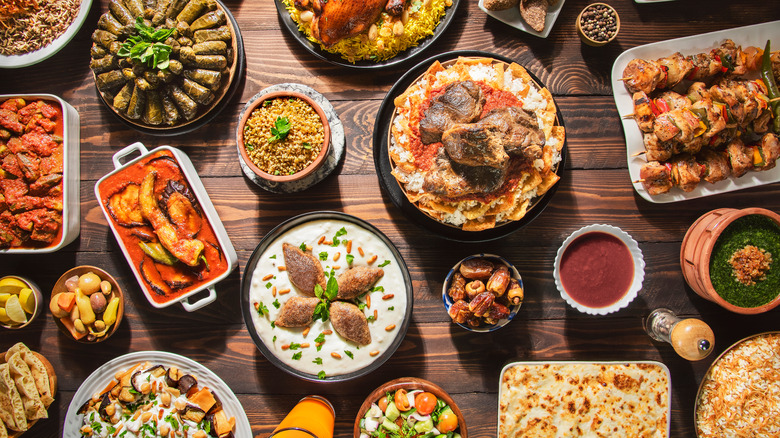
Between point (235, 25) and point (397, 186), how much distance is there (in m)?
1.69

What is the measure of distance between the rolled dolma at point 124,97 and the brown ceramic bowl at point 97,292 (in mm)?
1199

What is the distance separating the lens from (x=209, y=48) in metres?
3.08

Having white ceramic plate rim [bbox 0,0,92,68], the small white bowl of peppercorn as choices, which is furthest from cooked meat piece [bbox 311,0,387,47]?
white ceramic plate rim [bbox 0,0,92,68]

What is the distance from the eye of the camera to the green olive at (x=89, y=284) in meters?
3.20

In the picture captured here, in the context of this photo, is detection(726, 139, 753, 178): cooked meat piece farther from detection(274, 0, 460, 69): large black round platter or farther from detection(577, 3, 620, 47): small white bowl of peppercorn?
detection(274, 0, 460, 69): large black round platter

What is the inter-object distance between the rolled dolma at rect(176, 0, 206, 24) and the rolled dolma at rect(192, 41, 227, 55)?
0.22 meters

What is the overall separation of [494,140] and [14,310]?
11.7 feet

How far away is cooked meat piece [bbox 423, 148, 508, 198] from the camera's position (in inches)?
104

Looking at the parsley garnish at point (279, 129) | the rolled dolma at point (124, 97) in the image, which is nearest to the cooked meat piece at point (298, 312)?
the parsley garnish at point (279, 129)

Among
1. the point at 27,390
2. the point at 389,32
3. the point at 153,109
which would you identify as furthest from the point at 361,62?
the point at 27,390

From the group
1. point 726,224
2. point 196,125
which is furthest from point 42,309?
point 726,224

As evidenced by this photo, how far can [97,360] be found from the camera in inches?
135

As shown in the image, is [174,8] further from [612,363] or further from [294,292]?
[612,363]

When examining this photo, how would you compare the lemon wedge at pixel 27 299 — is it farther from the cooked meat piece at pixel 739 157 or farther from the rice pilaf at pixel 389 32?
the cooked meat piece at pixel 739 157
